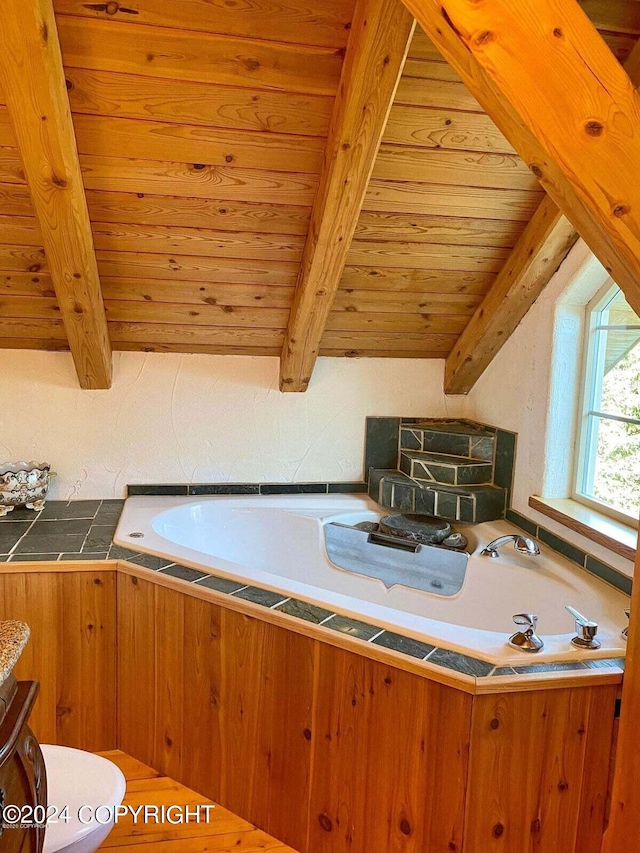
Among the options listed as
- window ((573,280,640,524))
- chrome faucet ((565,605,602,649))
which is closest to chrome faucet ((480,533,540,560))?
window ((573,280,640,524))

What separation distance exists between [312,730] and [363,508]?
4.59ft

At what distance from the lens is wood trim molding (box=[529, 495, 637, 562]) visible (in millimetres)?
2201

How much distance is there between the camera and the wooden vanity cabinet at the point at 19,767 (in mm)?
994

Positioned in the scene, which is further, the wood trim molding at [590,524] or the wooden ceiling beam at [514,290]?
the wooden ceiling beam at [514,290]

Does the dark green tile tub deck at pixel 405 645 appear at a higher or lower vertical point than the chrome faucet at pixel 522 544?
lower

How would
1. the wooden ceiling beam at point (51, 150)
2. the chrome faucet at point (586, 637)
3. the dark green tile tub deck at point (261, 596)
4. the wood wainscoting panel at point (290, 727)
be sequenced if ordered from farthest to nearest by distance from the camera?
the dark green tile tub deck at point (261, 596) < the chrome faucet at point (586, 637) < the wood wainscoting panel at point (290, 727) < the wooden ceiling beam at point (51, 150)

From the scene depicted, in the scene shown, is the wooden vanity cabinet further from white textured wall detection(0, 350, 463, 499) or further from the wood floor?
white textured wall detection(0, 350, 463, 499)

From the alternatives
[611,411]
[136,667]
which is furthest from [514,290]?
[136,667]

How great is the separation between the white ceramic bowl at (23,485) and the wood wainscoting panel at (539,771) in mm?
2083

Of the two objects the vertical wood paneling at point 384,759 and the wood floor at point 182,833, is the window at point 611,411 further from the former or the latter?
the wood floor at point 182,833

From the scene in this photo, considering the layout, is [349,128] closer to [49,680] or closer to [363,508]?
[363,508]

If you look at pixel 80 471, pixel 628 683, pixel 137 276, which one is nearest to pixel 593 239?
pixel 628 683

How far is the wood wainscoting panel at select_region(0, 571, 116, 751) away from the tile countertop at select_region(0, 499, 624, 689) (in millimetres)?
91

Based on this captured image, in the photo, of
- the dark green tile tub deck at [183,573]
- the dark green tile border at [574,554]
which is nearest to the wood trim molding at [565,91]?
the dark green tile border at [574,554]
